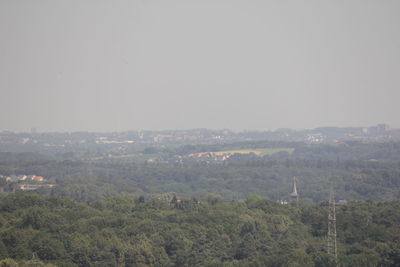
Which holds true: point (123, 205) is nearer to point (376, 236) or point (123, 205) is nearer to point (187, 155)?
point (376, 236)

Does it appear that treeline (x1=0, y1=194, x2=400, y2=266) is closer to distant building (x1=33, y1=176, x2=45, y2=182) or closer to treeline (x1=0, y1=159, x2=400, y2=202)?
treeline (x1=0, y1=159, x2=400, y2=202)

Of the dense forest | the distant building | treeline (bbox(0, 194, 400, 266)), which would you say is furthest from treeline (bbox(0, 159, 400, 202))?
treeline (bbox(0, 194, 400, 266))

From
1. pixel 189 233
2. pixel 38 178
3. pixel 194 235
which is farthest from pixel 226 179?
pixel 194 235

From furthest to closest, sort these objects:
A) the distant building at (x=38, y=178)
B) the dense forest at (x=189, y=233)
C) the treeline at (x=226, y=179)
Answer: the distant building at (x=38, y=178), the treeline at (x=226, y=179), the dense forest at (x=189, y=233)

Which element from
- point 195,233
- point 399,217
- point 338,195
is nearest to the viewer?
A: point 195,233

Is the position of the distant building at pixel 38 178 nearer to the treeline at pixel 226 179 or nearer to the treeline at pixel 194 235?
the treeline at pixel 226 179

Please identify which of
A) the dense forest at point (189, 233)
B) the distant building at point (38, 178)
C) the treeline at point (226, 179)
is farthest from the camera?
the distant building at point (38, 178)

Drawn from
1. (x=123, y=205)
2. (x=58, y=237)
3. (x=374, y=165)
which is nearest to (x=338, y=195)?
(x=374, y=165)

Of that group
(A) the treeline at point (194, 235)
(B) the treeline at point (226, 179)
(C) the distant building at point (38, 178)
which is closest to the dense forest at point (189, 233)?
(A) the treeline at point (194, 235)

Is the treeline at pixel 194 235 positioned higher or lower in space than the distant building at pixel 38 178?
higher
